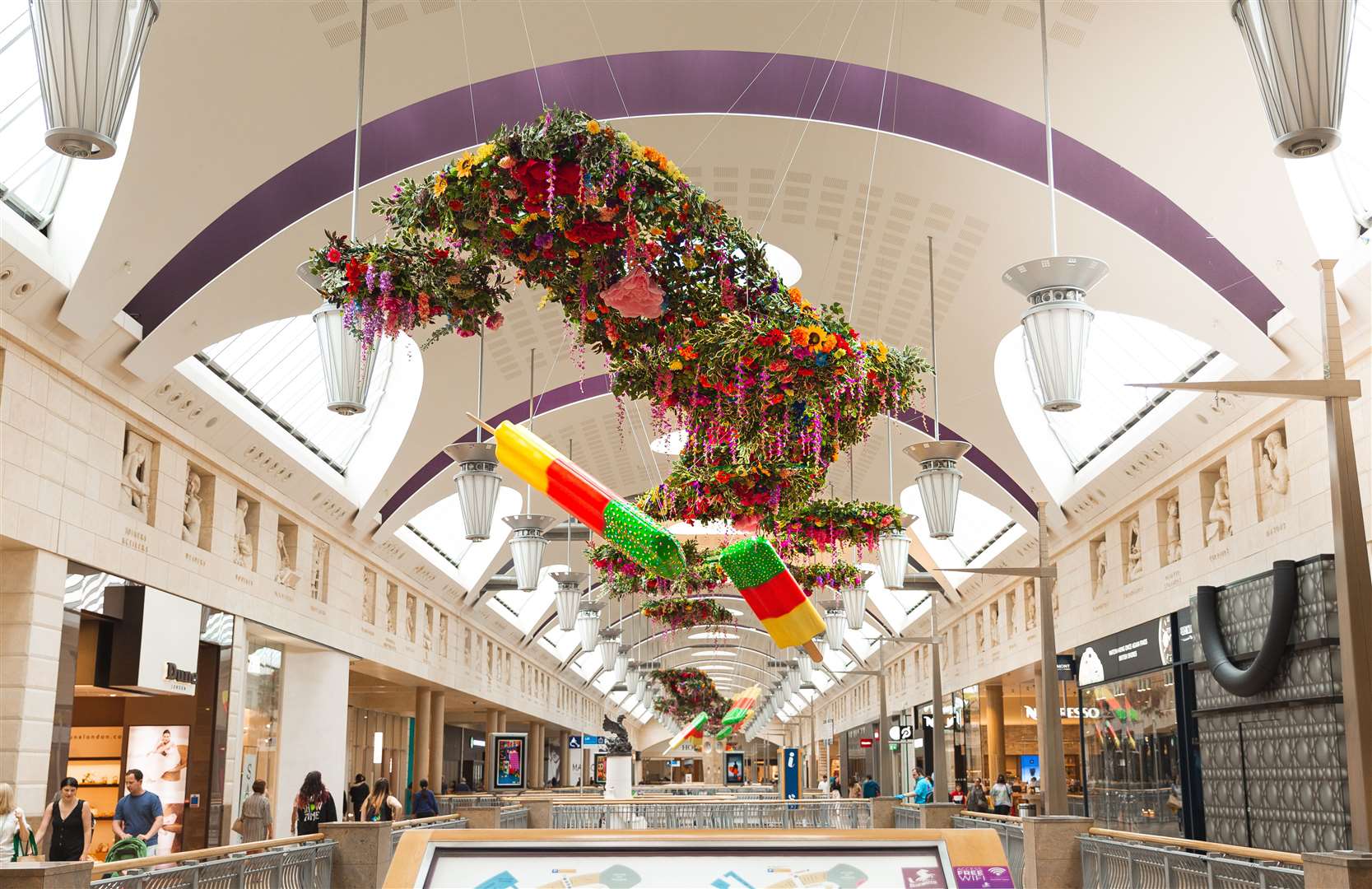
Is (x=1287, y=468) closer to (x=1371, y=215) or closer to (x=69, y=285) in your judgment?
(x=1371, y=215)

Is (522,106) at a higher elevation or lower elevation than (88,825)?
higher

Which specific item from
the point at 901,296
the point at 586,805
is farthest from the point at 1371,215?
the point at 586,805

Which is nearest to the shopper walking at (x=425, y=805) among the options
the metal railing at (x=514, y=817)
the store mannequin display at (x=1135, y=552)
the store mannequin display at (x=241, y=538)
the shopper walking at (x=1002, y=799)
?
the metal railing at (x=514, y=817)

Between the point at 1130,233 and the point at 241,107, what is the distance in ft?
32.5

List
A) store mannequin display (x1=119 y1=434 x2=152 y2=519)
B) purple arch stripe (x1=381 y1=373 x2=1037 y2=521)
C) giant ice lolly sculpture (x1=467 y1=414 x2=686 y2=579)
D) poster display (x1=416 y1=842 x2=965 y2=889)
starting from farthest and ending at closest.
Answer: purple arch stripe (x1=381 y1=373 x2=1037 y2=521), store mannequin display (x1=119 y1=434 x2=152 y2=519), giant ice lolly sculpture (x1=467 y1=414 x2=686 y2=579), poster display (x1=416 y1=842 x2=965 y2=889)

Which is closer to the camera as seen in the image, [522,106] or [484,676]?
[522,106]

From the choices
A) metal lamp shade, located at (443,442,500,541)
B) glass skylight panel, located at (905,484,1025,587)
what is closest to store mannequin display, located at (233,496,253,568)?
metal lamp shade, located at (443,442,500,541)

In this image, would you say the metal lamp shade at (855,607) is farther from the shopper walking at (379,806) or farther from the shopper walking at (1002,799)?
the shopper walking at (379,806)

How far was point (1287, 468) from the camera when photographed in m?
14.5

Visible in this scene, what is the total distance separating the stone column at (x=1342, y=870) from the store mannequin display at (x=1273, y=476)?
8762 millimetres

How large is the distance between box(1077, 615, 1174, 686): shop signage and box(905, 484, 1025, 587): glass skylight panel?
560 cm

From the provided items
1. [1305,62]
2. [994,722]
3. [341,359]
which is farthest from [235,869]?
[994,722]

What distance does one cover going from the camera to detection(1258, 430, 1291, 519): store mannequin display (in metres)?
14.5

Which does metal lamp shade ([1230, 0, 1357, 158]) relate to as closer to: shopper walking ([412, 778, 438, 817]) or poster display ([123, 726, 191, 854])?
poster display ([123, 726, 191, 854])
